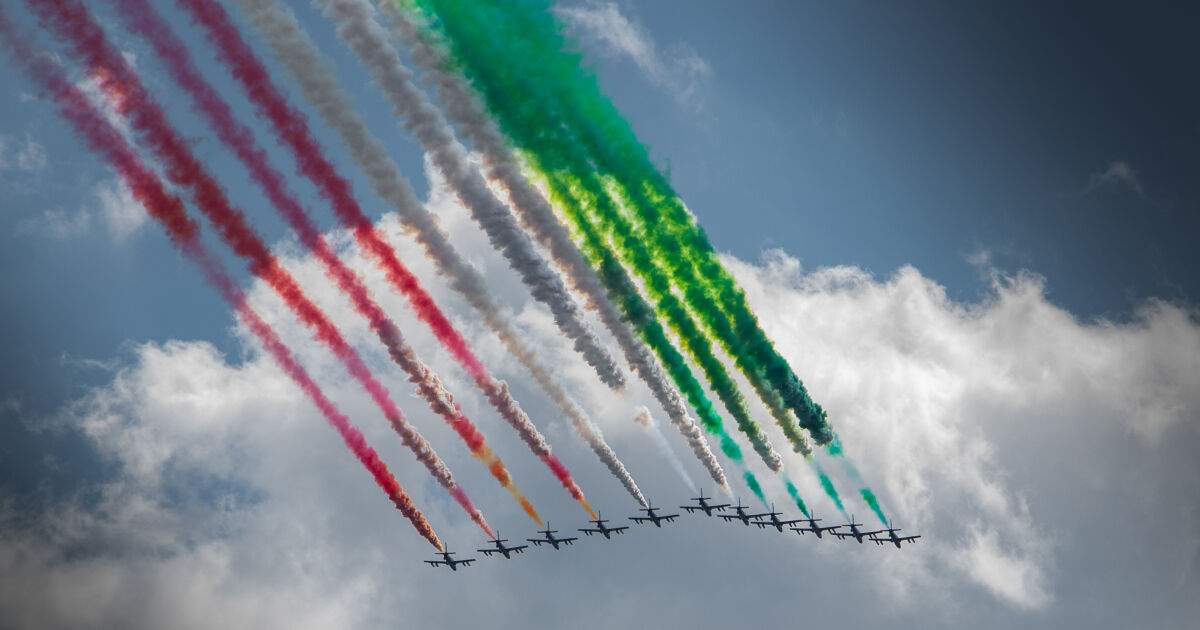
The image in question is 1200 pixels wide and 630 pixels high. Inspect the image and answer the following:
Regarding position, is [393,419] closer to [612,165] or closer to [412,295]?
[412,295]

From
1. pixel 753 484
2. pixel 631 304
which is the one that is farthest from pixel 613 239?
pixel 753 484

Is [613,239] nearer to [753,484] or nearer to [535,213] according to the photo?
[535,213]

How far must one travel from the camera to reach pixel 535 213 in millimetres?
32156

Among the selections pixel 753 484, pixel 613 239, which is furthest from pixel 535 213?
pixel 753 484

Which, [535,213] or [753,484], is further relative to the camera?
[753,484]

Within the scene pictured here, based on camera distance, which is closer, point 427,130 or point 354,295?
point 427,130

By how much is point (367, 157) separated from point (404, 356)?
11043 millimetres

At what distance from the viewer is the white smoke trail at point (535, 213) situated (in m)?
26.6

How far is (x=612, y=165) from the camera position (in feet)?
104

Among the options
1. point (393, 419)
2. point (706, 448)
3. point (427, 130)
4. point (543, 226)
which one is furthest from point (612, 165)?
point (706, 448)

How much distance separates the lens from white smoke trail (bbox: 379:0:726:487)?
26.6 meters

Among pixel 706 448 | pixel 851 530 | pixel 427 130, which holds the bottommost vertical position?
pixel 851 530

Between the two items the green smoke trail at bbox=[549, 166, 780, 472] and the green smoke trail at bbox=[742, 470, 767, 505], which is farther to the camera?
the green smoke trail at bbox=[742, 470, 767, 505]

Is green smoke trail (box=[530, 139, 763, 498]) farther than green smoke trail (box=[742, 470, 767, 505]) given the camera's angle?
No
